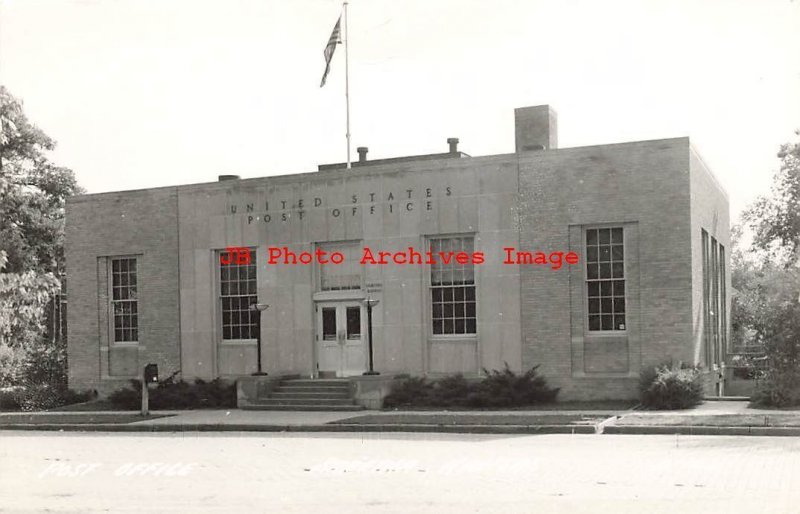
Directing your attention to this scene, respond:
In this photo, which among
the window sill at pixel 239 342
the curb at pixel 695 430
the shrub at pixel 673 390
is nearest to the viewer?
the curb at pixel 695 430

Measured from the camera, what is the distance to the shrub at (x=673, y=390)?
68.5ft

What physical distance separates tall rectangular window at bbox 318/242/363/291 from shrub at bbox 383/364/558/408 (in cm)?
368

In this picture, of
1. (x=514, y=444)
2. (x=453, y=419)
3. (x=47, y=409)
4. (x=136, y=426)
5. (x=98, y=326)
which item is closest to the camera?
(x=514, y=444)

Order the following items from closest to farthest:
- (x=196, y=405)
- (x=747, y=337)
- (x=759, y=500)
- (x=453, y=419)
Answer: (x=759, y=500) < (x=453, y=419) < (x=196, y=405) < (x=747, y=337)

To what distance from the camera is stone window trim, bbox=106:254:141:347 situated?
2912cm

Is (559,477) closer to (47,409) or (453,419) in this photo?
(453,419)

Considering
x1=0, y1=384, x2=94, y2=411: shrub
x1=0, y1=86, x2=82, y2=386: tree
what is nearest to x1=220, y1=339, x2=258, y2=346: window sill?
x1=0, y1=384, x2=94, y2=411: shrub

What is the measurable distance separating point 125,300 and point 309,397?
26.0ft

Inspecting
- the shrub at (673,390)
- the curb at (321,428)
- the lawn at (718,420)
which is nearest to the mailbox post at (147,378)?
the curb at (321,428)

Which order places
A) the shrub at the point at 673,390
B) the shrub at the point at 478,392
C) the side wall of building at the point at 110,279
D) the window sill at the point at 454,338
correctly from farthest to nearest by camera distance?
the side wall of building at the point at 110,279 → the window sill at the point at 454,338 → the shrub at the point at 478,392 → the shrub at the point at 673,390

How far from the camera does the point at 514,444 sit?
16.0 m

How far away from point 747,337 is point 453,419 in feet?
86.9

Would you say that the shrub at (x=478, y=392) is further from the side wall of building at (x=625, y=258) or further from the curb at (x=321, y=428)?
the curb at (x=321, y=428)

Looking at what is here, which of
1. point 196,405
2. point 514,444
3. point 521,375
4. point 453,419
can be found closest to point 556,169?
point 521,375
